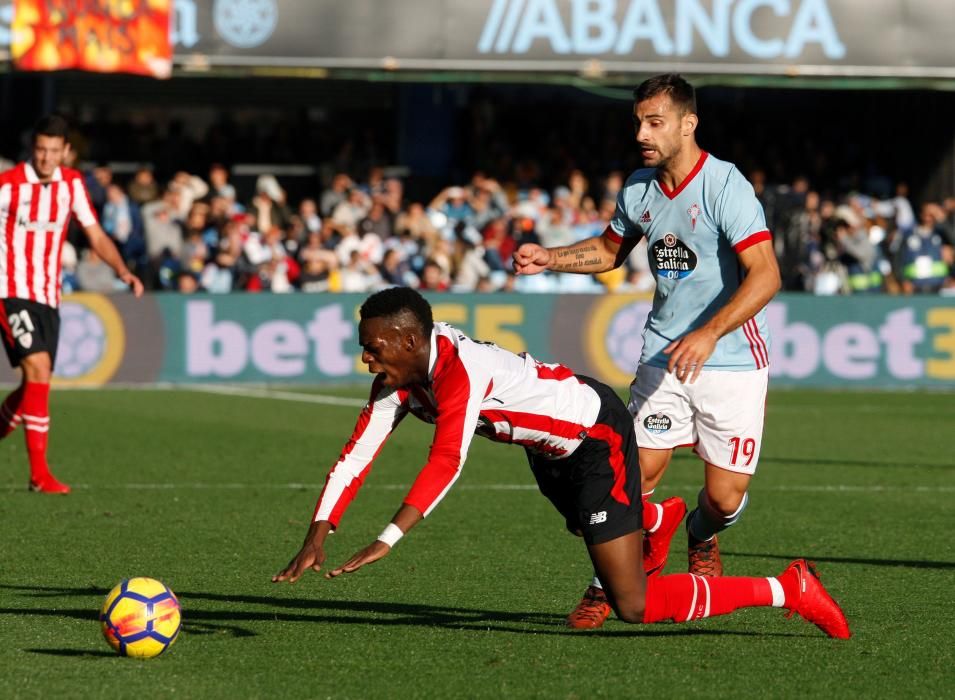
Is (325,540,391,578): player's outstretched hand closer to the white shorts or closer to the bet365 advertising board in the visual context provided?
the white shorts

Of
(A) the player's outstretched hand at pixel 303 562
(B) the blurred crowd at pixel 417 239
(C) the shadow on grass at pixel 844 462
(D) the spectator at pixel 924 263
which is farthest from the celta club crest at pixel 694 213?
(D) the spectator at pixel 924 263

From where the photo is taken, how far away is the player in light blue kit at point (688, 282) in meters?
6.68

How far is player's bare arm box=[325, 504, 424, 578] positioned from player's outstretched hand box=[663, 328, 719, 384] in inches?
Answer: 51.8

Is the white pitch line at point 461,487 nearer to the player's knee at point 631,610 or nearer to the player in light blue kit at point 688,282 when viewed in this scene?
the player in light blue kit at point 688,282

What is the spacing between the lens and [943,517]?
1013 centimetres

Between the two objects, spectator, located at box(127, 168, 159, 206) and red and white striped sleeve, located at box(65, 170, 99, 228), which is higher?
spectator, located at box(127, 168, 159, 206)

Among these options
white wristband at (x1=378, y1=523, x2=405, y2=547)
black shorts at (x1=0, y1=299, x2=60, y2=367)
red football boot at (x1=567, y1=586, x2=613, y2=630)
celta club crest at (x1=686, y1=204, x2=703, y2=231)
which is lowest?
red football boot at (x1=567, y1=586, x2=613, y2=630)

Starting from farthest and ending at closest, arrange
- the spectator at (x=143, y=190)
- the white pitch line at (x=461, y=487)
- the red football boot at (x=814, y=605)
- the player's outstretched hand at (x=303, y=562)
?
the spectator at (x=143, y=190) < the white pitch line at (x=461, y=487) < the red football boot at (x=814, y=605) < the player's outstretched hand at (x=303, y=562)

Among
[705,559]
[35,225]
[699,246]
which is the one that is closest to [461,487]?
[35,225]

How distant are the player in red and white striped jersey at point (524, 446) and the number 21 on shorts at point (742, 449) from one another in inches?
32.1

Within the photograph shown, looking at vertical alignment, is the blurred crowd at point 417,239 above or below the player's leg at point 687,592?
above

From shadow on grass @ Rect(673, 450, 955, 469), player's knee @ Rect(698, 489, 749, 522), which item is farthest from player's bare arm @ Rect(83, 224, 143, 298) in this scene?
shadow on grass @ Rect(673, 450, 955, 469)

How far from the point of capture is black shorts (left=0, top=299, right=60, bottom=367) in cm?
1045

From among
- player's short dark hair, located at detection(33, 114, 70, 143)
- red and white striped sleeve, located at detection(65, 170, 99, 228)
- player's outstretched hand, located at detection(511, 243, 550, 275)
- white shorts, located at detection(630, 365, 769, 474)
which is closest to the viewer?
player's outstretched hand, located at detection(511, 243, 550, 275)
